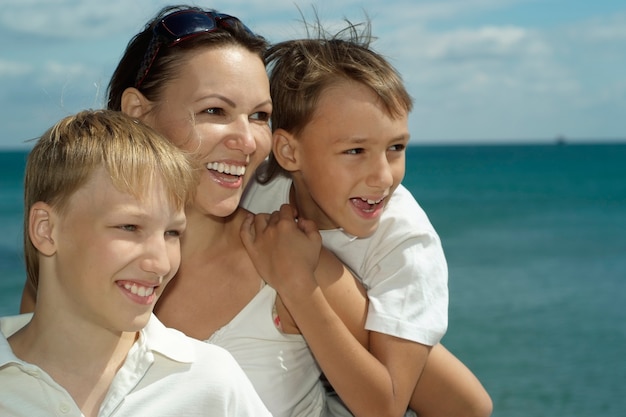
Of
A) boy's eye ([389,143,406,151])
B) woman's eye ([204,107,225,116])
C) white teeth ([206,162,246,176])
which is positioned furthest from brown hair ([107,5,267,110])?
boy's eye ([389,143,406,151])

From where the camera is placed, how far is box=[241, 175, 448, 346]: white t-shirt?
10.5ft

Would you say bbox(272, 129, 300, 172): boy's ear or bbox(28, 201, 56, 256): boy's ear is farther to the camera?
bbox(272, 129, 300, 172): boy's ear

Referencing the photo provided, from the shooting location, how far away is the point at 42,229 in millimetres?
2434

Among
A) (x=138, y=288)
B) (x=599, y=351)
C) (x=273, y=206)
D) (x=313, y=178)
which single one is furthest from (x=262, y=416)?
(x=599, y=351)

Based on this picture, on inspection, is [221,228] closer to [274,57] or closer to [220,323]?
[220,323]

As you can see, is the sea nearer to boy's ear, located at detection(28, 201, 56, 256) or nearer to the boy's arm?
boy's ear, located at detection(28, 201, 56, 256)

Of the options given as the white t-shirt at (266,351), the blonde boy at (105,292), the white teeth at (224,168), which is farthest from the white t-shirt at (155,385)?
the white teeth at (224,168)

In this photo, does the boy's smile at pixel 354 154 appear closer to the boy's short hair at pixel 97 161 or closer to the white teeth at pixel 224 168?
the white teeth at pixel 224 168

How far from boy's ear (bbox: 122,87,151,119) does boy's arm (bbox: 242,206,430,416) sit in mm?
571

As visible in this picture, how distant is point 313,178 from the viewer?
3428mm

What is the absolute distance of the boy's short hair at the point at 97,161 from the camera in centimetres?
241

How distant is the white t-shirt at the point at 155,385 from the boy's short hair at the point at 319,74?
3.86 feet

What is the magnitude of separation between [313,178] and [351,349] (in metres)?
0.70

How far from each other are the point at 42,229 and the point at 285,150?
4.27 ft
